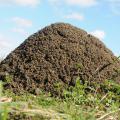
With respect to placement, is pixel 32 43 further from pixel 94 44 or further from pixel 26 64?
pixel 94 44

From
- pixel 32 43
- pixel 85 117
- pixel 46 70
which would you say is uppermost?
pixel 32 43

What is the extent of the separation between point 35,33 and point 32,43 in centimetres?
50

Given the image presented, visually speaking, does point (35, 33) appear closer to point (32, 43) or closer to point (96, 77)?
point (32, 43)

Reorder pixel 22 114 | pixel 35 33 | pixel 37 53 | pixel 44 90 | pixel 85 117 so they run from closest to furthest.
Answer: pixel 22 114, pixel 85 117, pixel 44 90, pixel 37 53, pixel 35 33

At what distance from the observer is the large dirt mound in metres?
8.57

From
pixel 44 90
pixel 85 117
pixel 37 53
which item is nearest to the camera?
pixel 85 117

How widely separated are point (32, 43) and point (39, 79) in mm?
1055

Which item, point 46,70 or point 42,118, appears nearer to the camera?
point 42,118

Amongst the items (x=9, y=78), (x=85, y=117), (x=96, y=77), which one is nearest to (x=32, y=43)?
(x=9, y=78)

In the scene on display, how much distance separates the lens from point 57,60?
8.80 m

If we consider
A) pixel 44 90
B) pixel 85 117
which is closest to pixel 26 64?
pixel 44 90

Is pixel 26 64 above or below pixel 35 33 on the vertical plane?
below

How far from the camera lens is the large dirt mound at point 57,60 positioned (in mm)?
8570

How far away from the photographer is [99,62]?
29.3 ft
